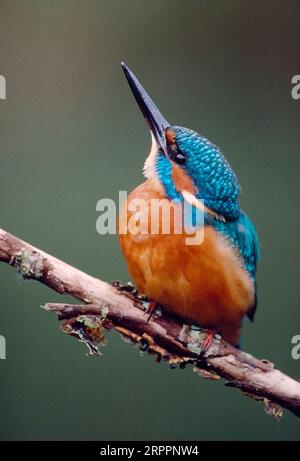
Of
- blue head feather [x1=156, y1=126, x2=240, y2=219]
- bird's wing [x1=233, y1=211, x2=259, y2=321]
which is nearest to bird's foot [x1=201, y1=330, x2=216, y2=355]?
bird's wing [x1=233, y1=211, x2=259, y2=321]

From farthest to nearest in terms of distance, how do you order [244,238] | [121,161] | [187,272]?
[121,161] < [244,238] < [187,272]

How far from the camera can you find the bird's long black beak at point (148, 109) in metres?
1.38

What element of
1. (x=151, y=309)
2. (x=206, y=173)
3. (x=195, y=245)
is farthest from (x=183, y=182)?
(x=151, y=309)

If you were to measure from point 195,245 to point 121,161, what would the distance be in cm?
36

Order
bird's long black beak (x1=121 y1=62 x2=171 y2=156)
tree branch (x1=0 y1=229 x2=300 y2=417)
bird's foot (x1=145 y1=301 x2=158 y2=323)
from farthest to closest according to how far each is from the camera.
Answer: bird's long black beak (x1=121 y1=62 x2=171 y2=156), bird's foot (x1=145 y1=301 x2=158 y2=323), tree branch (x1=0 y1=229 x2=300 y2=417)

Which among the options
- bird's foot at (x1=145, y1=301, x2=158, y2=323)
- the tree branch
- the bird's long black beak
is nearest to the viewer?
the tree branch

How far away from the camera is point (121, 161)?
147cm

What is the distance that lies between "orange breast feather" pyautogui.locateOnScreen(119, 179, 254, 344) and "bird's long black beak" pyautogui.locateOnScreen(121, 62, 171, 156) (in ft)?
0.42

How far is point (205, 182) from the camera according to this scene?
4.33ft

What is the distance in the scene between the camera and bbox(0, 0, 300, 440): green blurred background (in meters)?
1.42

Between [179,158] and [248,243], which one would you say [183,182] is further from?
[248,243]

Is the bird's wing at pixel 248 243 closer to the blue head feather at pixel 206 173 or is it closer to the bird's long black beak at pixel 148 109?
the blue head feather at pixel 206 173

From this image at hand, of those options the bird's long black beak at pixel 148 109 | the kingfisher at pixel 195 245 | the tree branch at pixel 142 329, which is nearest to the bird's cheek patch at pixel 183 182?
the kingfisher at pixel 195 245

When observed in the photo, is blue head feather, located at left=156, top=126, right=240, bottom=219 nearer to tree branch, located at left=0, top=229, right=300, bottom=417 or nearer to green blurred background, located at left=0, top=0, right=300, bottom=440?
green blurred background, located at left=0, top=0, right=300, bottom=440
